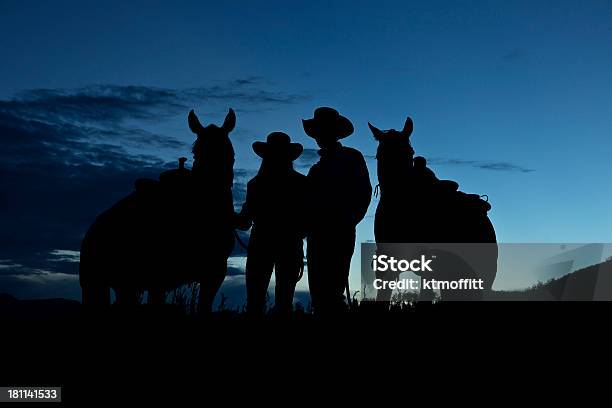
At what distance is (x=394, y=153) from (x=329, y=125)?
9.54 feet

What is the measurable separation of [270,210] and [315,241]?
916 millimetres

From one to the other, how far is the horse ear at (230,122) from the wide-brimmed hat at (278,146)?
0.67 meters

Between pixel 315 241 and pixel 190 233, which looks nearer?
pixel 315 241

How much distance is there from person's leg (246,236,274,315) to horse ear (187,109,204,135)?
5.99 feet

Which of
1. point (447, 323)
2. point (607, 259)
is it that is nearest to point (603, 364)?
point (447, 323)

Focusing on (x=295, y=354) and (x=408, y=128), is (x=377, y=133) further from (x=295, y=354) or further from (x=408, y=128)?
(x=295, y=354)

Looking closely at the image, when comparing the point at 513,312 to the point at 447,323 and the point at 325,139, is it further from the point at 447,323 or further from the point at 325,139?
the point at 325,139

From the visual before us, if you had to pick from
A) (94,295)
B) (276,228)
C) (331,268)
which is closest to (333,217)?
(331,268)

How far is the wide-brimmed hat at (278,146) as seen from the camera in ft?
30.1

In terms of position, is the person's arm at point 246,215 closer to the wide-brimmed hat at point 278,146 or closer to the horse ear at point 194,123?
the wide-brimmed hat at point 278,146

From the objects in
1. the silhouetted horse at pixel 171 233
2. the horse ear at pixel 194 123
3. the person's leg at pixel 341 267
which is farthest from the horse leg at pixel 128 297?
the person's leg at pixel 341 267

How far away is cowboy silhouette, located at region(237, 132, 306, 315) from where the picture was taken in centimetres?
893

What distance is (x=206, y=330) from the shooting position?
841 cm

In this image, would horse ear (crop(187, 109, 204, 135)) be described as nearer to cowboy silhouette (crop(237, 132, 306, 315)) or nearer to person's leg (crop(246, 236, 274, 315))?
cowboy silhouette (crop(237, 132, 306, 315))
